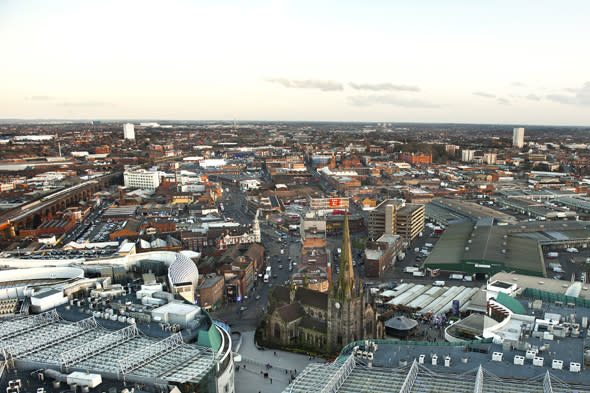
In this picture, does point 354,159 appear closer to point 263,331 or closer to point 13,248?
point 13,248

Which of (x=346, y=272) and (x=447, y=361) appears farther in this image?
(x=346, y=272)

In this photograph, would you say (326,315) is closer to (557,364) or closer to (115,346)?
(115,346)

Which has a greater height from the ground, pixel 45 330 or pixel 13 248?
pixel 45 330

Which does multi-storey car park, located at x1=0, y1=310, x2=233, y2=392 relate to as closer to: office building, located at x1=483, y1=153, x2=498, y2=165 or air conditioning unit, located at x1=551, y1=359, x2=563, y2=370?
air conditioning unit, located at x1=551, y1=359, x2=563, y2=370

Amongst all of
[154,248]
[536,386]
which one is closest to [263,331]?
[536,386]

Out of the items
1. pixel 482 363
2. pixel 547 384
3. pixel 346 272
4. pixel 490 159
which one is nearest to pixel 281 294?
pixel 346 272

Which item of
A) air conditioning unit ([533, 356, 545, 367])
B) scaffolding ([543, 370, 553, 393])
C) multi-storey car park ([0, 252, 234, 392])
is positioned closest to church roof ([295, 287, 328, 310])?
multi-storey car park ([0, 252, 234, 392])
